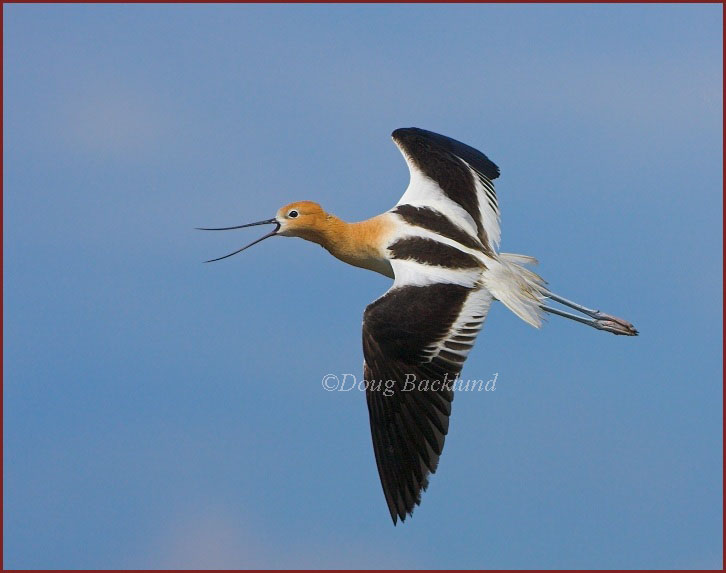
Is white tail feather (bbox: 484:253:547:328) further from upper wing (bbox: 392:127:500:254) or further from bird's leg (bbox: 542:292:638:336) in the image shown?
bird's leg (bbox: 542:292:638:336)

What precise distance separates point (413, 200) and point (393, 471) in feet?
9.43

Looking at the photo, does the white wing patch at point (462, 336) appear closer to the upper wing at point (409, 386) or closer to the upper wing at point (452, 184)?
the upper wing at point (409, 386)

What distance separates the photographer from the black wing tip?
11008 millimetres

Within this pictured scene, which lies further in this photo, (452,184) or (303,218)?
(452,184)

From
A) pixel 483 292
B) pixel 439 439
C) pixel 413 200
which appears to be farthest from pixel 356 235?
pixel 439 439

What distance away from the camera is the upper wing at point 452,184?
33.0 ft

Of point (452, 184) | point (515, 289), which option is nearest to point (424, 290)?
point (515, 289)

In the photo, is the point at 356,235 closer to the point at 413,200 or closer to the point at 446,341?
the point at 413,200

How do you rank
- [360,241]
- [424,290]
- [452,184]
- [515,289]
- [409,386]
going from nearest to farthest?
[409,386] → [424,290] → [515,289] → [360,241] → [452,184]

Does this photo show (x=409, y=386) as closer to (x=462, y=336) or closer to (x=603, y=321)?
(x=462, y=336)

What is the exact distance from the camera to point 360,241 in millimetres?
9852

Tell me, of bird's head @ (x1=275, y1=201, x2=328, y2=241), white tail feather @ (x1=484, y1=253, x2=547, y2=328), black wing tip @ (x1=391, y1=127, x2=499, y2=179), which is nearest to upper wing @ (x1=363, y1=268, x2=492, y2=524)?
white tail feather @ (x1=484, y1=253, x2=547, y2=328)

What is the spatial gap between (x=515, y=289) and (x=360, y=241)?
4.82 ft

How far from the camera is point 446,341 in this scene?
27.6 feet
